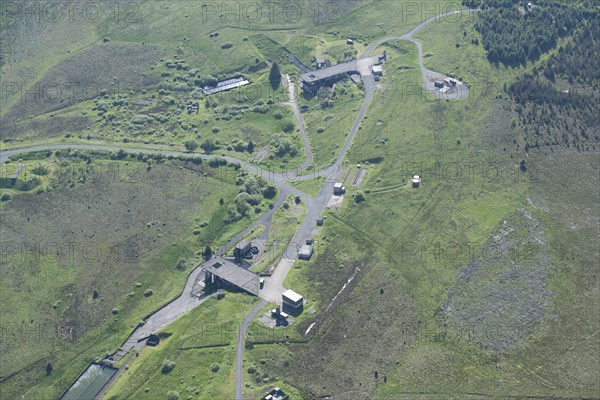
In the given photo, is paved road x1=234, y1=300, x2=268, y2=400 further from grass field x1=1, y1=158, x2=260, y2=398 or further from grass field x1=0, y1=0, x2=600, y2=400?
grass field x1=1, y1=158, x2=260, y2=398

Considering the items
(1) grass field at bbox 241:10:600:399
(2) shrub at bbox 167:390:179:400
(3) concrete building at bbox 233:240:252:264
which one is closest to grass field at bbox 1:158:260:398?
(3) concrete building at bbox 233:240:252:264

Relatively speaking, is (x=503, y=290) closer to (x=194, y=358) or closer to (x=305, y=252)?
(x=305, y=252)

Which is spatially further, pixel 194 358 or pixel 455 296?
pixel 455 296

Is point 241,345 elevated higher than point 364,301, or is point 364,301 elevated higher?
point 241,345

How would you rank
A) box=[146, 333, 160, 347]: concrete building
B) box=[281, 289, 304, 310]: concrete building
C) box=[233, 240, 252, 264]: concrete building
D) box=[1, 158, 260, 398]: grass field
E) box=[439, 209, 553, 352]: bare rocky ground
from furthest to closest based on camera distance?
1. box=[233, 240, 252, 264]: concrete building
2. box=[1, 158, 260, 398]: grass field
3. box=[281, 289, 304, 310]: concrete building
4. box=[146, 333, 160, 347]: concrete building
5. box=[439, 209, 553, 352]: bare rocky ground

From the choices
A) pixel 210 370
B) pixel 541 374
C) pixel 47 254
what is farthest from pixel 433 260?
pixel 47 254

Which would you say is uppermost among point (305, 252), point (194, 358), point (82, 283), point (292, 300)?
point (82, 283)

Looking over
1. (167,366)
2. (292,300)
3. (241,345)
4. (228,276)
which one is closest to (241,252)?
(228,276)
